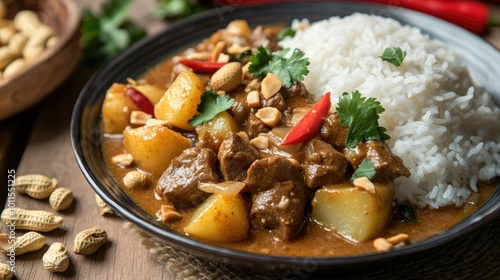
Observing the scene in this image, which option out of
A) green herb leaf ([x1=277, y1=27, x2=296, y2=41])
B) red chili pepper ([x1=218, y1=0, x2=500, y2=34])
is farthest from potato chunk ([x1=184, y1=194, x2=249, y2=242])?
red chili pepper ([x1=218, y1=0, x2=500, y2=34])

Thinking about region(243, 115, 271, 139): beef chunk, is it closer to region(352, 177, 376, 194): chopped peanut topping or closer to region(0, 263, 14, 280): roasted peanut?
region(352, 177, 376, 194): chopped peanut topping

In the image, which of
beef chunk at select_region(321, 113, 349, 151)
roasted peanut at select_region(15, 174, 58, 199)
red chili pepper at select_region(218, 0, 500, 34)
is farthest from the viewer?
red chili pepper at select_region(218, 0, 500, 34)

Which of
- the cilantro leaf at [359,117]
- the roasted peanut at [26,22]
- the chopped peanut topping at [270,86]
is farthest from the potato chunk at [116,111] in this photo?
the roasted peanut at [26,22]

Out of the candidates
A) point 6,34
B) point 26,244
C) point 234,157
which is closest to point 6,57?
point 6,34

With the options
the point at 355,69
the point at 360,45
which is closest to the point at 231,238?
the point at 355,69

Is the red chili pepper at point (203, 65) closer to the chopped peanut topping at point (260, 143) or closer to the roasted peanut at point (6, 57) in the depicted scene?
the chopped peanut topping at point (260, 143)

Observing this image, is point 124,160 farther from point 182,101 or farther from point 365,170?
point 365,170

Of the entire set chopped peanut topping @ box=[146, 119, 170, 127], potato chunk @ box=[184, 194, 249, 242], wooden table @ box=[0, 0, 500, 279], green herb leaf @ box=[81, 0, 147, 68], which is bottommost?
wooden table @ box=[0, 0, 500, 279]
